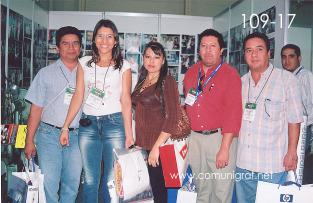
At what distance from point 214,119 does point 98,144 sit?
0.78m

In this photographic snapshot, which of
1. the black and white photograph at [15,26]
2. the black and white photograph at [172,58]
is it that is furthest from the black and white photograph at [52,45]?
the black and white photograph at [172,58]

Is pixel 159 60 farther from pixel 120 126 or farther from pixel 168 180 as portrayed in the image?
pixel 168 180

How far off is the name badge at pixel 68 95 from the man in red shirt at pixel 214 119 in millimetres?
820

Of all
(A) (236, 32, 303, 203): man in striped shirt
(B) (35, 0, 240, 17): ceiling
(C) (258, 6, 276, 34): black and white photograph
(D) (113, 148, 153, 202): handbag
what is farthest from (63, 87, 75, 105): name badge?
(B) (35, 0, 240, 17): ceiling

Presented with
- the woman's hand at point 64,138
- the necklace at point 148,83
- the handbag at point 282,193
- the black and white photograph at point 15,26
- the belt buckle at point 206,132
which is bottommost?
the handbag at point 282,193

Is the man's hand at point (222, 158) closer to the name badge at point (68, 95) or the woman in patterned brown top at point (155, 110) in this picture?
the woman in patterned brown top at point (155, 110)

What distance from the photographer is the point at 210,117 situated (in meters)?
2.16

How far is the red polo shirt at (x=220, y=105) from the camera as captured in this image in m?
2.11

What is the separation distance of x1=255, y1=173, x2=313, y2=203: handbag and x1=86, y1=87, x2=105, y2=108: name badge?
1153mm

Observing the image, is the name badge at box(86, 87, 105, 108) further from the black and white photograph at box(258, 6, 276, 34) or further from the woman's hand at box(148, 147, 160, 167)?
the black and white photograph at box(258, 6, 276, 34)

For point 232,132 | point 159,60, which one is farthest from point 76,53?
point 232,132

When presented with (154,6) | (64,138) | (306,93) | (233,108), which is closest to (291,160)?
(233,108)

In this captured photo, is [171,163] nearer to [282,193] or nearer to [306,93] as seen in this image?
[282,193]

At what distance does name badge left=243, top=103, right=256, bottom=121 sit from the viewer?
2.17 m
